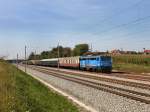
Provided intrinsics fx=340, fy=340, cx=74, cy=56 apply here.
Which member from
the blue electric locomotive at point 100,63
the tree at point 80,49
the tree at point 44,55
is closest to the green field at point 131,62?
the blue electric locomotive at point 100,63

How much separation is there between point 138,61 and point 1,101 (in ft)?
217

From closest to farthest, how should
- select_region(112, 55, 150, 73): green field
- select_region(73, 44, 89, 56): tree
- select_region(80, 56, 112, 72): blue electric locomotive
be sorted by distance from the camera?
select_region(80, 56, 112, 72): blue electric locomotive < select_region(112, 55, 150, 73): green field < select_region(73, 44, 89, 56): tree

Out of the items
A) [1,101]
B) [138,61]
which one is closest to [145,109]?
[1,101]

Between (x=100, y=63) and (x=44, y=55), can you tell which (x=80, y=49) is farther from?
(x=100, y=63)

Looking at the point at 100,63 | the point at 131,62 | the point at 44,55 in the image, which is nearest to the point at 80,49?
the point at 44,55

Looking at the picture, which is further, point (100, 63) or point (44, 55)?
point (44, 55)

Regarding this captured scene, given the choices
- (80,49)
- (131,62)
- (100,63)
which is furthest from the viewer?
(80,49)

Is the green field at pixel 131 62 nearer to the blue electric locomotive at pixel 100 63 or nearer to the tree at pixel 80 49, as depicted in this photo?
the blue electric locomotive at pixel 100 63

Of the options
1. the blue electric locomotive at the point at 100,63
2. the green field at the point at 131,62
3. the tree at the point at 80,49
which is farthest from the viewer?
the tree at the point at 80,49

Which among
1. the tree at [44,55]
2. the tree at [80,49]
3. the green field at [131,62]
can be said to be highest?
the tree at [80,49]

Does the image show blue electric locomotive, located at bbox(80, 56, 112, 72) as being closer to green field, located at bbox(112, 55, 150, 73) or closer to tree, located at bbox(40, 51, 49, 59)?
green field, located at bbox(112, 55, 150, 73)

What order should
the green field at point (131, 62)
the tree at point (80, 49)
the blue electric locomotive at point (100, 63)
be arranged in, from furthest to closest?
the tree at point (80, 49) → the green field at point (131, 62) → the blue electric locomotive at point (100, 63)

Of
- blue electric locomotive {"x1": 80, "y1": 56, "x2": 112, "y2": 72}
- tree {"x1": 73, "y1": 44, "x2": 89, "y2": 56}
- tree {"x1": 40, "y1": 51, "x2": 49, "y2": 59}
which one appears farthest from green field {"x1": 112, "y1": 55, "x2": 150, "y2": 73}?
tree {"x1": 40, "y1": 51, "x2": 49, "y2": 59}

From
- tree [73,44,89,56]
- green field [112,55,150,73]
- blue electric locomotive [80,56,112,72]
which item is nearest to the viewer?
blue electric locomotive [80,56,112,72]
